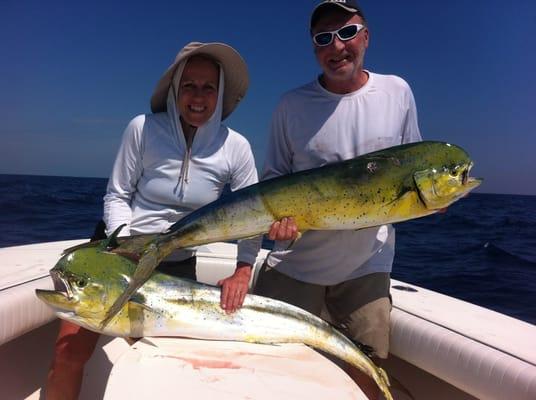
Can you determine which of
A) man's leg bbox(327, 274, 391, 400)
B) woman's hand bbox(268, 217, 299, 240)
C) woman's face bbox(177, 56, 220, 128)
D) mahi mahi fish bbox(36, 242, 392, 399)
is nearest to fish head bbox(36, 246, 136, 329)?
mahi mahi fish bbox(36, 242, 392, 399)

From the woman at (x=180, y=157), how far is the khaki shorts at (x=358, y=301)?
35 centimetres

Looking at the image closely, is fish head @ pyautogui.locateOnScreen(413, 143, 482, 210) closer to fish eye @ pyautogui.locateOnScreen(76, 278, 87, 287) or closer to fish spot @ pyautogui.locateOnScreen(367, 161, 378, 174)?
fish spot @ pyautogui.locateOnScreen(367, 161, 378, 174)

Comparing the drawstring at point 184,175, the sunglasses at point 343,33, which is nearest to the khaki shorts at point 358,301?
the drawstring at point 184,175

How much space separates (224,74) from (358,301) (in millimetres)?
A: 1603

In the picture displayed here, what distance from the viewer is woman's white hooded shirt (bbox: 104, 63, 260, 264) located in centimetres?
259

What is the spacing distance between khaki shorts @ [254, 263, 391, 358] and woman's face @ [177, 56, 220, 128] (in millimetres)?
1076

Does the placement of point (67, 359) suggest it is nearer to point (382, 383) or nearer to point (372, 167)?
point (382, 383)

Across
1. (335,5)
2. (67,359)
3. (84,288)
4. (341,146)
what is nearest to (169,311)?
(84,288)

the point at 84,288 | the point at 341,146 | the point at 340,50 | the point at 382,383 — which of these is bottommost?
the point at 382,383

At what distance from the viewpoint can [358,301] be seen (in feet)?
8.65

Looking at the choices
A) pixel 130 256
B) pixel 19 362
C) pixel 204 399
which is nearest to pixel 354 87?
pixel 130 256

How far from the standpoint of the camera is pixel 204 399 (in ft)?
5.54

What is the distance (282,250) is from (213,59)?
1.22 m

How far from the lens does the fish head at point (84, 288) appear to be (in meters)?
1.91
